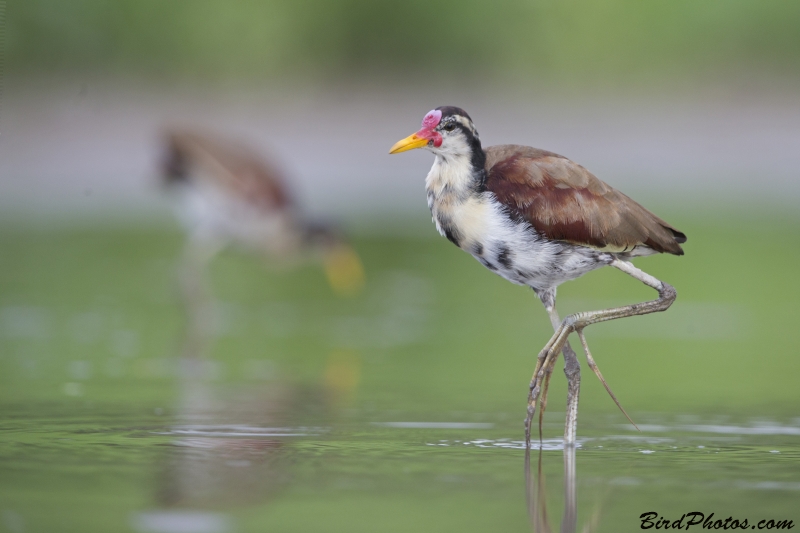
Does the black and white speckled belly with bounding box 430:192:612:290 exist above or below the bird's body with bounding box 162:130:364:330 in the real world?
below

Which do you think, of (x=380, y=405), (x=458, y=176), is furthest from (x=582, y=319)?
(x=380, y=405)

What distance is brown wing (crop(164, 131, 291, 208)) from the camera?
12.5 metres

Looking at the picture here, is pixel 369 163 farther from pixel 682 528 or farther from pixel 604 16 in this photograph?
pixel 682 528

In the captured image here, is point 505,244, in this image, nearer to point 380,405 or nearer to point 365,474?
point 380,405

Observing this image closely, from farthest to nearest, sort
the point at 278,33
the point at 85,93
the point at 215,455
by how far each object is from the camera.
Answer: the point at 278,33 → the point at 85,93 → the point at 215,455

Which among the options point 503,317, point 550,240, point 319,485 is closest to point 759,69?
point 503,317

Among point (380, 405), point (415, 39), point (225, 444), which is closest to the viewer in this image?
point (225, 444)

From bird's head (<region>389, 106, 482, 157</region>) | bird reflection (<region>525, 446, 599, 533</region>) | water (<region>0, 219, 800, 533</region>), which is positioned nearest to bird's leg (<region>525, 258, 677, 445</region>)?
water (<region>0, 219, 800, 533</region>)

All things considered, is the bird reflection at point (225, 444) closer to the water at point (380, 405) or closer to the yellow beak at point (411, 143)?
the water at point (380, 405)

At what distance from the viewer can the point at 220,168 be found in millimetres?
12555

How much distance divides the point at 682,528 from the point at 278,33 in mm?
17171

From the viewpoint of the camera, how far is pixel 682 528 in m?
4.46

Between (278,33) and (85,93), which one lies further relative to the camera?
(278,33)

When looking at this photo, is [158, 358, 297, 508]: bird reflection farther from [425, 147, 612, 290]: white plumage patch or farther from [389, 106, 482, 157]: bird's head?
[389, 106, 482, 157]: bird's head
